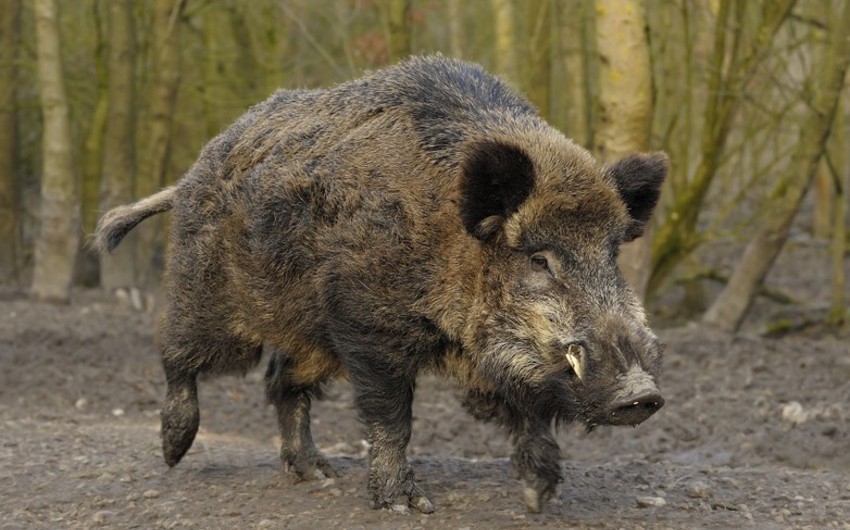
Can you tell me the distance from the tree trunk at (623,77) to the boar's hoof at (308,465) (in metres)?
3.07

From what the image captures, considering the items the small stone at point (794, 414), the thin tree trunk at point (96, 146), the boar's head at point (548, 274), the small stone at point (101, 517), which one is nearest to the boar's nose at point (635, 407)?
the boar's head at point (548, 274)

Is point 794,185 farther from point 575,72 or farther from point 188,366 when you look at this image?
point 188,366

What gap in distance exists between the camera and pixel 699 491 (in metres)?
6.21

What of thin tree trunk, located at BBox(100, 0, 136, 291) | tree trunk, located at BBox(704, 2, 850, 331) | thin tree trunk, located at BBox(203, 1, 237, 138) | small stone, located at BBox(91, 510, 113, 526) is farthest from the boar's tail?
thin tree trunk, located at BBox(203, 1, 237, 138)

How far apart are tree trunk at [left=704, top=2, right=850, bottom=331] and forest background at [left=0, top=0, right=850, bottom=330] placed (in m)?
0.02

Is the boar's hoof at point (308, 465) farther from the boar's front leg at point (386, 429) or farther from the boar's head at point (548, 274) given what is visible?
the boar's head at point (548, 274)

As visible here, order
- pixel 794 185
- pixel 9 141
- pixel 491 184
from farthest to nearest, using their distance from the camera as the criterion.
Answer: pixel 9 141 → pixel 794 185 → pixel 491 184

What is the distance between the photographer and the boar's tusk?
16.8ft

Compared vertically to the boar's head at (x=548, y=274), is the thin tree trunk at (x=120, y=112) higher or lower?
higher

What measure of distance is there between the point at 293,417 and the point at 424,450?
2252 millimetres

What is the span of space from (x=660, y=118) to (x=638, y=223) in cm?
1077

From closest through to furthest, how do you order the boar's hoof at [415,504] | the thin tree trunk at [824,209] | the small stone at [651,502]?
the boar's hoof at [415,504] → the small stone at [651,502] → the thin tree trunk at [824,209]

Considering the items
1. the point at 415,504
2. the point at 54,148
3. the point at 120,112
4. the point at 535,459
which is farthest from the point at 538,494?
the point at 120,112

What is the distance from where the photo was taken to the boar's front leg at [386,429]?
589cm
